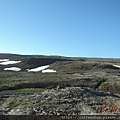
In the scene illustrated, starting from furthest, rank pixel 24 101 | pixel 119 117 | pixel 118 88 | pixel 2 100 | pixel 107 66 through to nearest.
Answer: pixel 107 66 < pixel 118 88 < pixel 2 100 < pixel 24 101 < pixel 119 117

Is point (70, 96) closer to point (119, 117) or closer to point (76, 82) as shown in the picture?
point (119, 117)

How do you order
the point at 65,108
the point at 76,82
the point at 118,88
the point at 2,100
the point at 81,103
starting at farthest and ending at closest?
the point at 76,82 < the point at 118,88 < the point at 2,100 < the point at 81,103 < the point at 65,108

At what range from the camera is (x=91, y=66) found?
9900cm

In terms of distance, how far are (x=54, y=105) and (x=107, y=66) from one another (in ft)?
226

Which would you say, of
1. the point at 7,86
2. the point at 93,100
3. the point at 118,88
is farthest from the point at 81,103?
the point at 7,86

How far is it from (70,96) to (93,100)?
12.1 feet

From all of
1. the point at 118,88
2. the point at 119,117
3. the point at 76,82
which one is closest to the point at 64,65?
the point at 76,82

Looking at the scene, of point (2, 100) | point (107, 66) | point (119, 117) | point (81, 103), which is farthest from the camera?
point (107, 66)

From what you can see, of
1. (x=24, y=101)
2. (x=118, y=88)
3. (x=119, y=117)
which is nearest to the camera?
(x=119, y=117)

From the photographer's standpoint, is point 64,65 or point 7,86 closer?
point 7,86

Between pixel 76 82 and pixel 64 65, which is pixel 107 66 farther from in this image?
pixel 76 82

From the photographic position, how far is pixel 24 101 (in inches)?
1427

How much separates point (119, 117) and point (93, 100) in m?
11.0

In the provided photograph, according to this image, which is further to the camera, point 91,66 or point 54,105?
point 91,66
